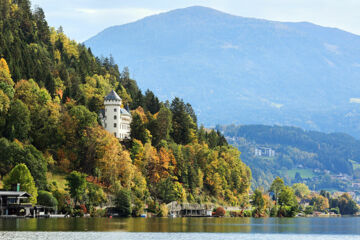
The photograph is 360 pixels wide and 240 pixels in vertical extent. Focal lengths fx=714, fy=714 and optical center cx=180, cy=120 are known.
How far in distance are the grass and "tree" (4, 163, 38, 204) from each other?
45.3 ft

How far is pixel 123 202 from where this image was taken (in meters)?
157

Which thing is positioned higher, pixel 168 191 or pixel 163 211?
pixel 168 191

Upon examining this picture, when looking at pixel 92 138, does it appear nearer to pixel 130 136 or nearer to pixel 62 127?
pixel 62 127

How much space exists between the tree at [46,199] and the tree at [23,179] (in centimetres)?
198

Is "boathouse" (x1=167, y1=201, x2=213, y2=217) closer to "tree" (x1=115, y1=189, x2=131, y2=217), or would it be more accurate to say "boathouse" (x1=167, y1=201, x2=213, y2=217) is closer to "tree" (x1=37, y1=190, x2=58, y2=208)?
"tree" (x1=115, y1=189, x2=131, y2=217)

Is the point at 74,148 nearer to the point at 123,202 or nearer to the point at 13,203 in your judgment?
the point at 123,202

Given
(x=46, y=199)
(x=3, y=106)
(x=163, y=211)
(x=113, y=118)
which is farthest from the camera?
(x=113, y=118)

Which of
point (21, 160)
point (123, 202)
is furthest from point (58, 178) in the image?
point (123, 202)

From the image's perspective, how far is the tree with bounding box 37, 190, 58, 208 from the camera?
458 ft

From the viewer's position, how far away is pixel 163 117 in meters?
199

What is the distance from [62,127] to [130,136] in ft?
Answer: 89.8

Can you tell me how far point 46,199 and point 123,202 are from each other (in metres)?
22.1

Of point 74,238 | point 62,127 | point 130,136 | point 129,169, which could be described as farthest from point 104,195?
point 74,238

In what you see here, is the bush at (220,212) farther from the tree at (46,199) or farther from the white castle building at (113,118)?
the tree at (46,199)
